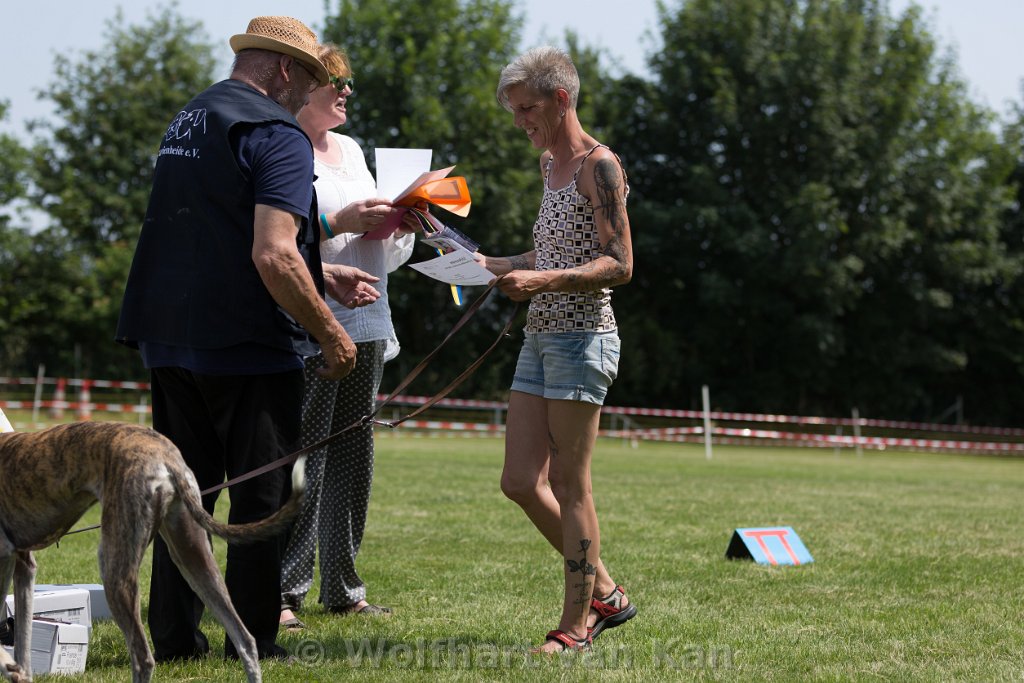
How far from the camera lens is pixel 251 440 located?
155 inches

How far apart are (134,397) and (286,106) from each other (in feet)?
88.0

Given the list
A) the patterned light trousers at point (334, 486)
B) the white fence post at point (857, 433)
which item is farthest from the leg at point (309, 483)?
the white fence post at point (857, 433)

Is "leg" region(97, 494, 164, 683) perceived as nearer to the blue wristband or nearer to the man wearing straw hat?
the man wearing straw hat

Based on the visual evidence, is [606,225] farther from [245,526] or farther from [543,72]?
[245,526]

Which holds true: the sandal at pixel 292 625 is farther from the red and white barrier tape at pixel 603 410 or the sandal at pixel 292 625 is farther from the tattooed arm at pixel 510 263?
the red and white barrier tape at pixel 603 410

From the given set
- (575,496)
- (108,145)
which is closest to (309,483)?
(575,496)

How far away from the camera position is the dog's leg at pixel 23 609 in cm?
364

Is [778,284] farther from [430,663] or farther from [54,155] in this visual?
[430,663]

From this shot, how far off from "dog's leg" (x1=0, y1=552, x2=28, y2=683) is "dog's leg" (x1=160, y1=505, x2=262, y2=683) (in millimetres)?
488

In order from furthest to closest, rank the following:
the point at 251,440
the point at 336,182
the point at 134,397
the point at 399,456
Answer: the point at 134,397 < the point at 399,456 < the point at 336,182 < the point at 251,440

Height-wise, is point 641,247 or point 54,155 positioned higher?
point 54,155

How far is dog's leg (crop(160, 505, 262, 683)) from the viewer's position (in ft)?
11.2

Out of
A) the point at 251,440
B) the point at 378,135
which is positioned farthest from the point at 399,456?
the point at 378,135

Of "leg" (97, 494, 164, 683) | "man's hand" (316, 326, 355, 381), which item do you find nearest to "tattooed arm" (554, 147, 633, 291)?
"man's hand" (316, 326, 355, 381)
